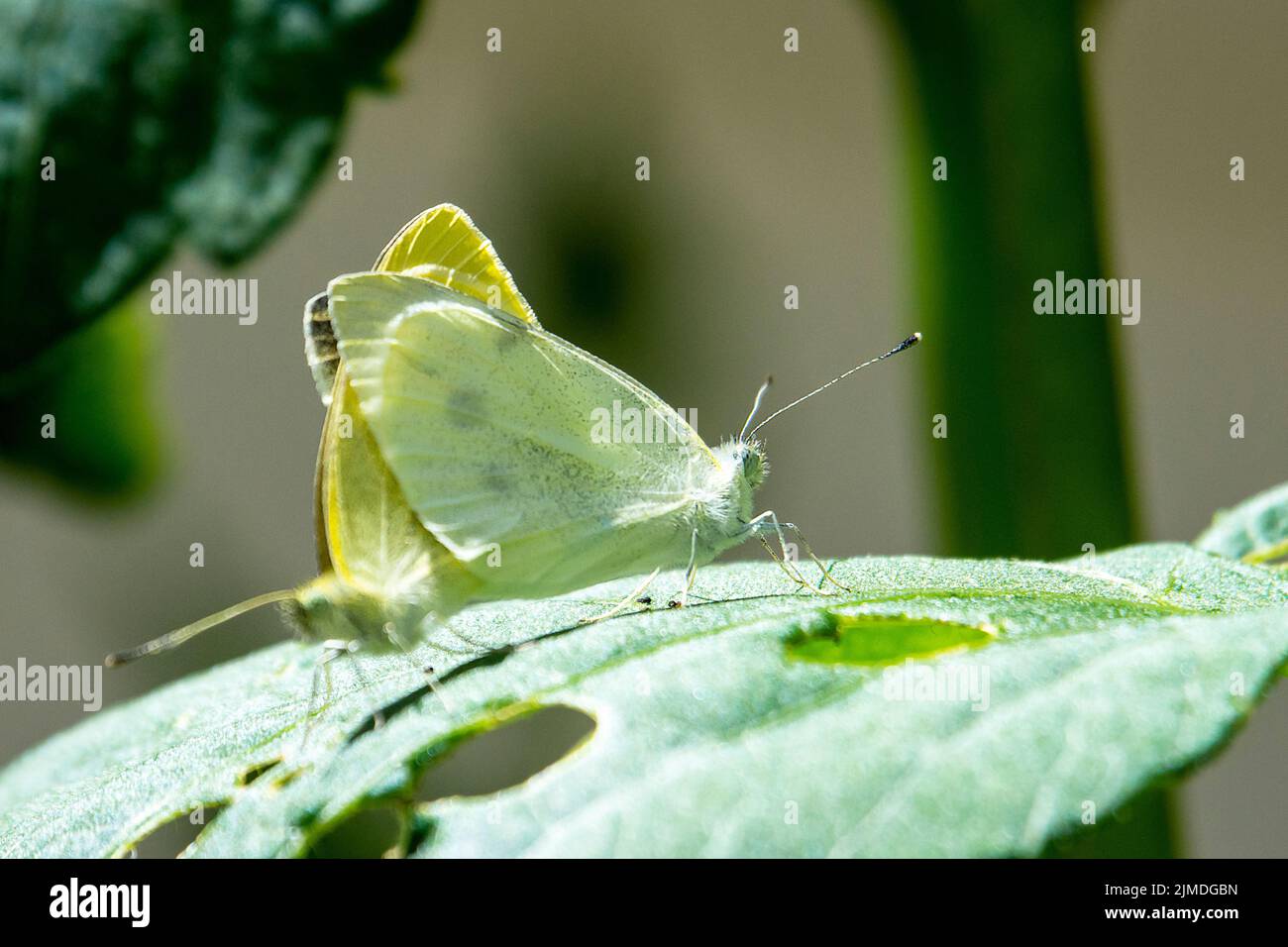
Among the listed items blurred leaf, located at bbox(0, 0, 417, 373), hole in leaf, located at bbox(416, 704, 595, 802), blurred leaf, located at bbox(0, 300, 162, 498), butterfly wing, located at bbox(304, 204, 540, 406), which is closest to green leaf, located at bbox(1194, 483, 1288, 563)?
butterfly wing, located at bbox(304, 204, 540, 406)

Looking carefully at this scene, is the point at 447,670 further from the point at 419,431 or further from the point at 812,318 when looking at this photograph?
the point at 812,318

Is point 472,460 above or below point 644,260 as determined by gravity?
below

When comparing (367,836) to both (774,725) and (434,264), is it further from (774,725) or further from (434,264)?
(774,725)

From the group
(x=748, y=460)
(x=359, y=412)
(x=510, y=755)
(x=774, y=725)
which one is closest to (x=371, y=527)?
(x=359, y=412)

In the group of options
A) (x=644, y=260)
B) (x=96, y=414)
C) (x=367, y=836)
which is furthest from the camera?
(x=644, y=260)

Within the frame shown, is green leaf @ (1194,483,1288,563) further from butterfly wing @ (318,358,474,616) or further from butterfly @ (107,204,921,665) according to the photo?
butterfly wing @ (318,358,474,616)

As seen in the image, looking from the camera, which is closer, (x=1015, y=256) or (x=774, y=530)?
(x=1015, y=256)

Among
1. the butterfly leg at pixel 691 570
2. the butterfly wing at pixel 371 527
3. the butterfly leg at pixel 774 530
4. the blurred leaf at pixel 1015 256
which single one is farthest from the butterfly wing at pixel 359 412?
the blurred leaf at pixel 1015 256
